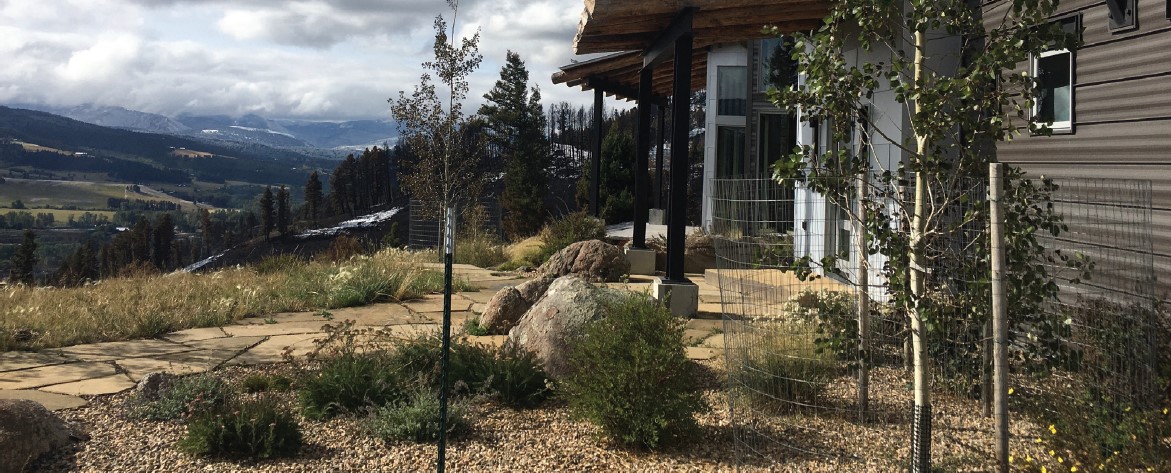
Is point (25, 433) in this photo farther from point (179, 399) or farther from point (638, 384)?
point (638, 384)

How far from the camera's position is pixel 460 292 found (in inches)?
352

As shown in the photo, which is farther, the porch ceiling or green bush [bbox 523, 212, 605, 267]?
green bush [bbox 523, 212, 605, 267]

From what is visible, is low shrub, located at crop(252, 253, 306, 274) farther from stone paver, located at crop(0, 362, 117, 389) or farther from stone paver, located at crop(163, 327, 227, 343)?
stone paver, located at crop(0, 362, 117, 389)

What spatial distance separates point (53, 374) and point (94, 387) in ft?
1.91

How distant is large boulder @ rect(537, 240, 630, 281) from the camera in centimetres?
937

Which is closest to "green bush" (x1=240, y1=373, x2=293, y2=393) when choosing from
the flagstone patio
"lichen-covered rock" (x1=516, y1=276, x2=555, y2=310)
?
the flagstone patio

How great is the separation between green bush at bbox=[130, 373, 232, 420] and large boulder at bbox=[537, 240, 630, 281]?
5.25 metres

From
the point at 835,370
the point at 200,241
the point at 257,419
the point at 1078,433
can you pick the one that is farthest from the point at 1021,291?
the point at 200,241

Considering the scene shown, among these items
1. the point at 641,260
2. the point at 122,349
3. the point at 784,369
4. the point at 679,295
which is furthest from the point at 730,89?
Result: the point at 122,349

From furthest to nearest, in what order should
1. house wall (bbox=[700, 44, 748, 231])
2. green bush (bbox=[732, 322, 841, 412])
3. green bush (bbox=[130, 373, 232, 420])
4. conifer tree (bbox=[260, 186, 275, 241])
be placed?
conifer tree (bbox=[260, 186, 275, 241]) < house wall (bbox=[700, 44, 748, 231]) < green bush (bbox=[130, 373, 232, 420]) < green bush (bbox=[732, 322, 841, 412])

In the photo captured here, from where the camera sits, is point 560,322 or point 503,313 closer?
point 560,322

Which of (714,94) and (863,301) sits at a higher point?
(714,94)

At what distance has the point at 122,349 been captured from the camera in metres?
6.06

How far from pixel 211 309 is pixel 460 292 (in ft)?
8.79
